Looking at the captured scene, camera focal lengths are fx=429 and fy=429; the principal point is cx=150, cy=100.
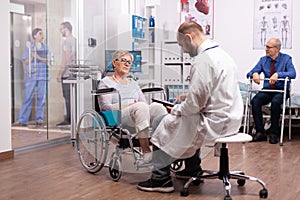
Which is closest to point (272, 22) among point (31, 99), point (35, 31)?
point (35, 31)

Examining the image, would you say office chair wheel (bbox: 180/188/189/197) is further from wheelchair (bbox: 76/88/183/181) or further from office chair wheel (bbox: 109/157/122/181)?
office chair wheel (bbox: 109/157/122/181)

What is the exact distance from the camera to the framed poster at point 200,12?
6.15 metres

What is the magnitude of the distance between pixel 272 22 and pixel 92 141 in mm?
3462

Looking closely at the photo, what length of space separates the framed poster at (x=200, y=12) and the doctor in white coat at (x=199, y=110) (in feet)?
11.4

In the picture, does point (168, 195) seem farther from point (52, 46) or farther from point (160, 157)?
point (52, 46)

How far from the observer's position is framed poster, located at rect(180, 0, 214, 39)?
242 inches

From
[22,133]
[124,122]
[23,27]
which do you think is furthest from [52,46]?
[124,122]

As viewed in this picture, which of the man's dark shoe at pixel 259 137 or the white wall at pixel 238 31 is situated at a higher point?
the white wall at pixel 238 31

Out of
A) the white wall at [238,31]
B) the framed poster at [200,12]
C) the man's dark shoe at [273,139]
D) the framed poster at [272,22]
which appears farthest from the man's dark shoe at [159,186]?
the framed poster at [200,12]

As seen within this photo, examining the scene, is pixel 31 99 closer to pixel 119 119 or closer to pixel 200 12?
pixel 119 119

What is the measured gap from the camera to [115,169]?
123 inches

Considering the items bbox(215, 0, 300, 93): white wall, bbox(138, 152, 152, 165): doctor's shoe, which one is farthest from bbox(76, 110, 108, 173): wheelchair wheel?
bbox(215, 0, 300, 93): white wall

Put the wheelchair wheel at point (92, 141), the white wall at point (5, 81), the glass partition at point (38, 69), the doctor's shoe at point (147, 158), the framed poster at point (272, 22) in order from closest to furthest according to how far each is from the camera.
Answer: the doctor's shoe at point (147, 158)
the wheelchair wheel at point (92, 141)
the white wall at point (5, 81)
the glass partition at point (38, 69)
the framed poster at point (272, 22)

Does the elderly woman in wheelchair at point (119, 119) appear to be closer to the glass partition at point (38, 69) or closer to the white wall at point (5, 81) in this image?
the white wall at point (5, 81)
